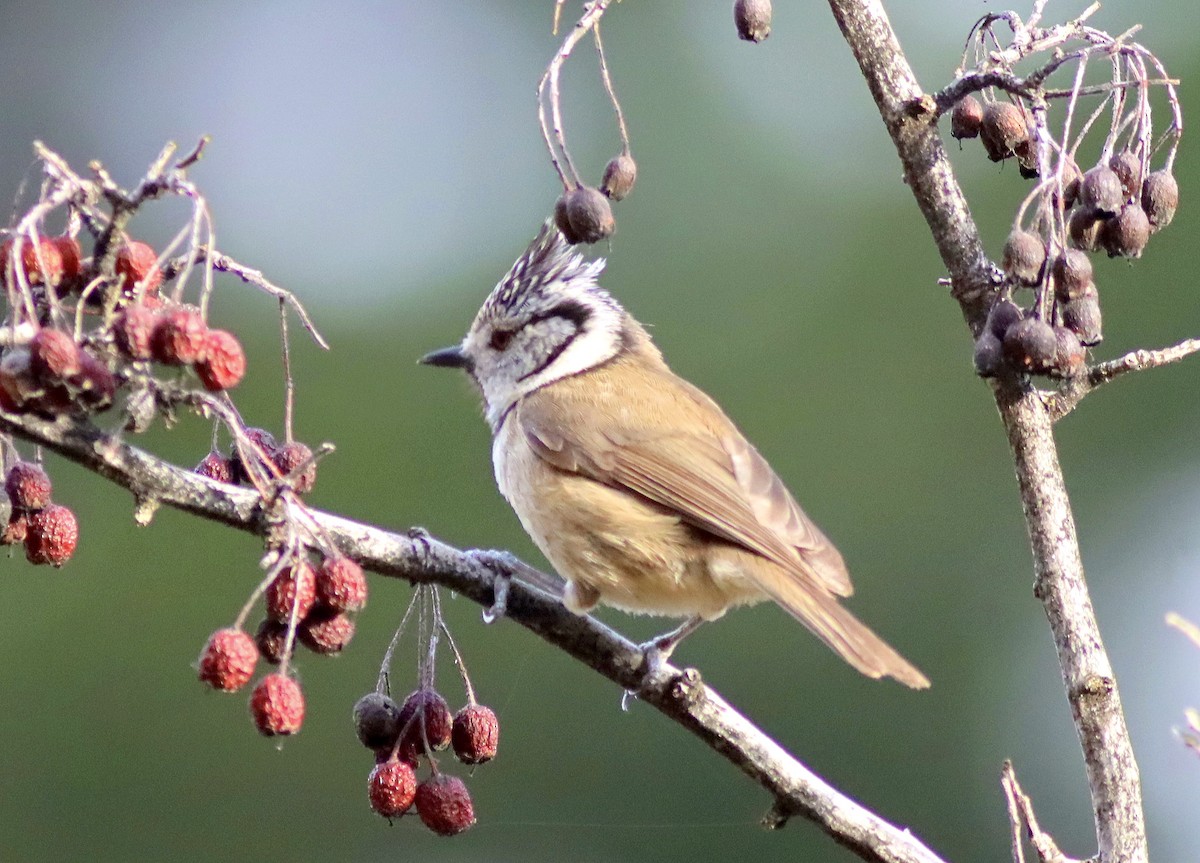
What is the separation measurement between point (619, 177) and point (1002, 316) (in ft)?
2.40

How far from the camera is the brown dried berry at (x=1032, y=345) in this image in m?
2.60

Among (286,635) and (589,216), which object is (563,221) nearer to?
(589,216)

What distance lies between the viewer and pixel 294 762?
315 inches

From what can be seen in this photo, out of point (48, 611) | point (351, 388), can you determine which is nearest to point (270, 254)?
point (351, 388)

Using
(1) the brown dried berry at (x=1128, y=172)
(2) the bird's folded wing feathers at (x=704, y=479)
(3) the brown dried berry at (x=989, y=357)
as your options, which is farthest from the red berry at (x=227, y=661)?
(1) the brown dried berry at (x=1128, y=172)

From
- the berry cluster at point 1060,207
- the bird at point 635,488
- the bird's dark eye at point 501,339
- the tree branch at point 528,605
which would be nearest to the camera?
the tree branch at point 528,605

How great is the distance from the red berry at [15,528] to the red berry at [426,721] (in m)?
0.74

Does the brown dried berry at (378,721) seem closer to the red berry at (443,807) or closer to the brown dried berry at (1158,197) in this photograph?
the red berry at (443,807)

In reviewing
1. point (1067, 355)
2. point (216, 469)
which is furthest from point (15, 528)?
point (1067, 355)

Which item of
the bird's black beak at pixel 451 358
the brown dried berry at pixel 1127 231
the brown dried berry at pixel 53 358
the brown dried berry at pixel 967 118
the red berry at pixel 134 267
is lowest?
the brown dried berry at pixel 53 358

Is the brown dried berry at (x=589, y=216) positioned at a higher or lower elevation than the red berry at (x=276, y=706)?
higher

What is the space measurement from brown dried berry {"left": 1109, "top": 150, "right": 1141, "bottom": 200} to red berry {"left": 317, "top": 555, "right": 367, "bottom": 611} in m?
1.56

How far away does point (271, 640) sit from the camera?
2.37 m

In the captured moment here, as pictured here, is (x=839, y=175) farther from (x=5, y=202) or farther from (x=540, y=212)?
(x=5, y=202)
